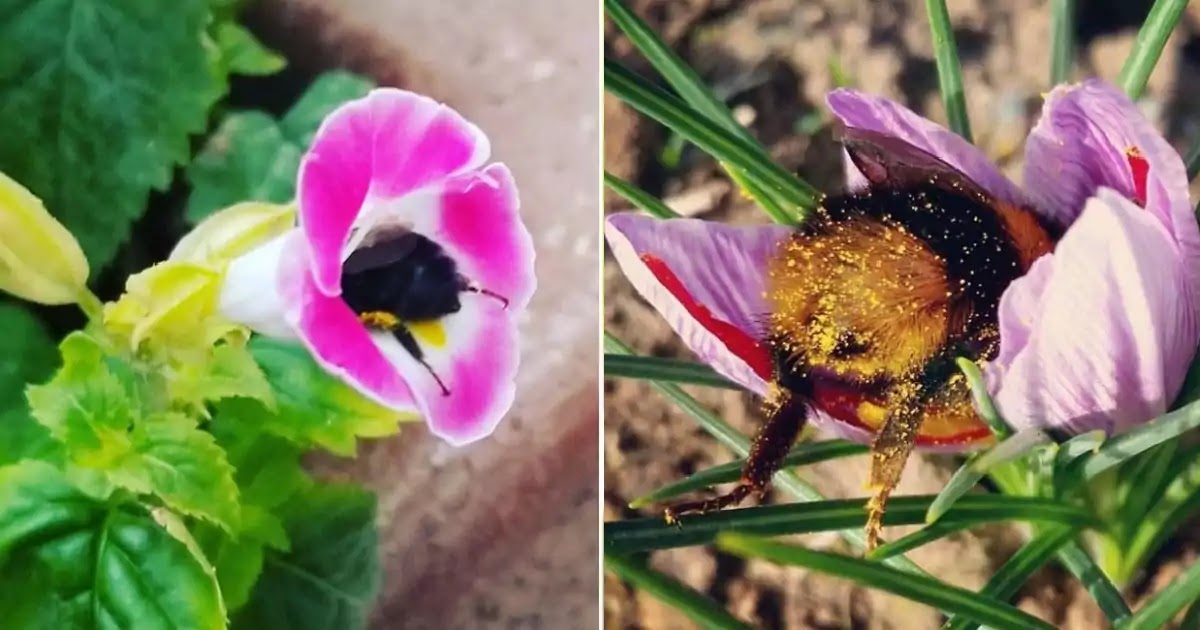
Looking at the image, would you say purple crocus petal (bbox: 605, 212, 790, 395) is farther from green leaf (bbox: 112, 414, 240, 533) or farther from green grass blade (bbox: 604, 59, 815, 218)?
green leaf (bbox: 112, 414, 240, 533)

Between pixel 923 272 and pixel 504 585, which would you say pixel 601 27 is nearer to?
pixel 923 272

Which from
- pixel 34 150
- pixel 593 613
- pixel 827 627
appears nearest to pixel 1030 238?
pixel 827 627

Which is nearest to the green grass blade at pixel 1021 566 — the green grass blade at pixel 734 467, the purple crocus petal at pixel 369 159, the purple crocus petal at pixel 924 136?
the green grass blade at pixel 734 467

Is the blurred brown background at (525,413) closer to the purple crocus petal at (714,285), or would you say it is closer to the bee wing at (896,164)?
the purple crocus petal at (714,285)

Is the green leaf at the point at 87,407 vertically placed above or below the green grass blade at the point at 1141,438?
below

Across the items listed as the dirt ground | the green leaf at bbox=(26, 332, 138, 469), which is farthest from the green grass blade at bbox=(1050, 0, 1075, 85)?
the green leaf at bbox=(26, 332, 138, 469)
